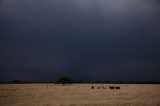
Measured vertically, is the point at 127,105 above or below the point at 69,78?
below

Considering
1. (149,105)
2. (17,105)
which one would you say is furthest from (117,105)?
(17,105)

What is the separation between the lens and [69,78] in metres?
147

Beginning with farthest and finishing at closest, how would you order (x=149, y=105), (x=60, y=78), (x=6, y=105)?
1. (x=60, y=78)
2. (x=6, y=105)
3. (x=149, y=105)

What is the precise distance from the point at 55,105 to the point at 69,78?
11868 centimetres

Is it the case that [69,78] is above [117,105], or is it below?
above

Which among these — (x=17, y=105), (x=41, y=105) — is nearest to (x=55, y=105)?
(x=41, y=105)

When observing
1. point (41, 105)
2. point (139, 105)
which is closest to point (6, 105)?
point (41, 105)

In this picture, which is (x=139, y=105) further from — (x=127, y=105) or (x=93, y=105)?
(x=93, y=105)

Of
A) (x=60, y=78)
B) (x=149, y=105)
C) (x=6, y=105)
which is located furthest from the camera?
(x=60, y=78)

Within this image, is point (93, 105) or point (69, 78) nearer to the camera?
point (93, 105)

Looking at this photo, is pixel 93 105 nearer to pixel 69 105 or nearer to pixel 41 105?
pixel 69 105

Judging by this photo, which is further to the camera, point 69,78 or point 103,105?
point 69,78

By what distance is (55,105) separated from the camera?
29.1m

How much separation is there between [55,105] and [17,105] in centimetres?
428
